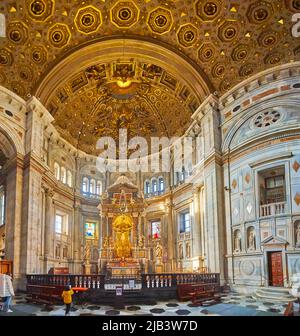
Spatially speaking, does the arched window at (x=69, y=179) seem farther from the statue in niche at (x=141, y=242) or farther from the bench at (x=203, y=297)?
the bench at (x=203, y=297)

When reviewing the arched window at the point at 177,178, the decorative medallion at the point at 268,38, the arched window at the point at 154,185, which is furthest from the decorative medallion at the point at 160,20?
the arched window at the point at 154,185

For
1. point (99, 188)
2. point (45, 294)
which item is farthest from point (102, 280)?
point (99, 188)

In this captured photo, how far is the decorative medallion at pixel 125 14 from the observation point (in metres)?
20.6

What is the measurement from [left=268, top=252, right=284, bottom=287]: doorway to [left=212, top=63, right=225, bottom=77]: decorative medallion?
1121 cm

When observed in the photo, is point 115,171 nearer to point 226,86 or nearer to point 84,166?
point 84,166

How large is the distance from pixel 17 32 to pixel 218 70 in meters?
12.0

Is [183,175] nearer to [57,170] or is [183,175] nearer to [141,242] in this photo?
[141,242]

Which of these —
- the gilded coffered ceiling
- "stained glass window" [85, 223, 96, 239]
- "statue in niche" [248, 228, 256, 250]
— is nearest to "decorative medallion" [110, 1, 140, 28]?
the gilded coffered ceiling

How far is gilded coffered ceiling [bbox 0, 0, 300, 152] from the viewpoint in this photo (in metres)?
19.2

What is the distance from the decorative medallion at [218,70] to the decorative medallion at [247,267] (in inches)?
445

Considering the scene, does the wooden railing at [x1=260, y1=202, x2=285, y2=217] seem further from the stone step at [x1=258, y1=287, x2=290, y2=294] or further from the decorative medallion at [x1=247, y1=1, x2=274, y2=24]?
the decorative medallion at [x1=247, y1=1, x2=274, y2=24]

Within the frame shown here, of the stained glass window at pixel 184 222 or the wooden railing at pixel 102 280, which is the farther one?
the stained glass window at pixel 184 222
